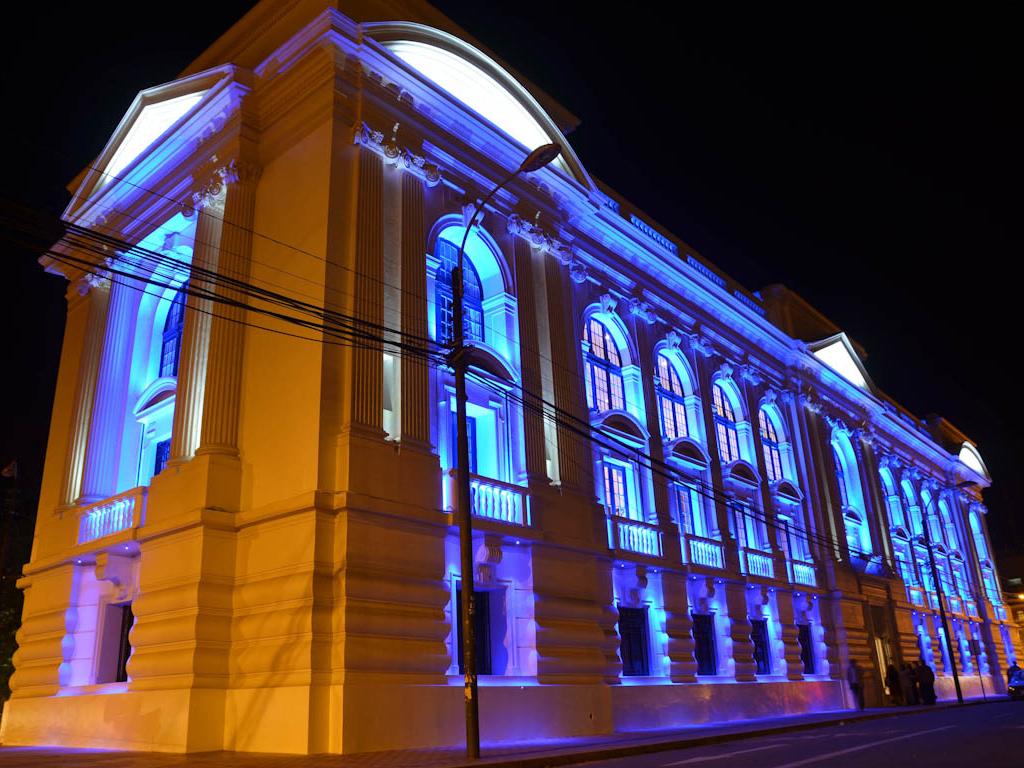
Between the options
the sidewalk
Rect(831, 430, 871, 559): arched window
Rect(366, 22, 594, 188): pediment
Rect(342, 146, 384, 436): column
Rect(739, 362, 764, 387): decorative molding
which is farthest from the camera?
Rect(831, 430, 871, 559): arched window

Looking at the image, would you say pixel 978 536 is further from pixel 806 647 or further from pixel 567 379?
pixel 567 379

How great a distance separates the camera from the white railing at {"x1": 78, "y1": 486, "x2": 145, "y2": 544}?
1831 cm

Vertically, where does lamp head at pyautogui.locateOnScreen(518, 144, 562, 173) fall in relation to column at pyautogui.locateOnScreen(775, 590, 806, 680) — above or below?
above

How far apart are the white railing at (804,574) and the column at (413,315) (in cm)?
1760

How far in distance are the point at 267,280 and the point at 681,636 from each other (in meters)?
13.9

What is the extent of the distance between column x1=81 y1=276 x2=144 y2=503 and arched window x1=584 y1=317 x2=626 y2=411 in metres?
11.8

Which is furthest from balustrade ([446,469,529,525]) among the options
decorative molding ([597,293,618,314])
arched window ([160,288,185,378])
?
decorative molding ([597,293,618,314])

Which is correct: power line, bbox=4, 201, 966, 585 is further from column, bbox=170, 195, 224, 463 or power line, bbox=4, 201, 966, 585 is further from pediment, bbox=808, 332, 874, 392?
pediment, bbox=808, 332, 874, 392

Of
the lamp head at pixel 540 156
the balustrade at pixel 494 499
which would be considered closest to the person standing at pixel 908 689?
the balustrade at pixel 494 499

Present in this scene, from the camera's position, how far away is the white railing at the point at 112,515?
1831 centimetres

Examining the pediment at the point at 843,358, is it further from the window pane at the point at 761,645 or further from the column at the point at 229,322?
the column at the point at 229,322

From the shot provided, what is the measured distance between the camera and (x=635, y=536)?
2325 cm

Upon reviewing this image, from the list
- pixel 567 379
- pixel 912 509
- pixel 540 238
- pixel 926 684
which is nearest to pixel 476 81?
pixel 540 238

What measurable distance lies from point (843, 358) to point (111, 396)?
104 feet
